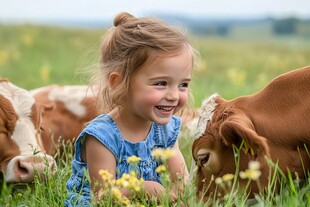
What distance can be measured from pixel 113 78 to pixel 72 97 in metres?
3.23

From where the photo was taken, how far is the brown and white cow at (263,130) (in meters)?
4.32

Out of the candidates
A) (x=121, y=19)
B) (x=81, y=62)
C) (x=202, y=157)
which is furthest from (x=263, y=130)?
(x=81, y=62)

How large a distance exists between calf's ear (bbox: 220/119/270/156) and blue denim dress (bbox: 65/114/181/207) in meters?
0.80

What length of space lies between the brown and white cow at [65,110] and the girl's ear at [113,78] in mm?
2562

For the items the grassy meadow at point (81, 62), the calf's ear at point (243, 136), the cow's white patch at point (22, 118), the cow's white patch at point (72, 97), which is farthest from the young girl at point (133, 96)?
the cow's white patch at point (72, 97)

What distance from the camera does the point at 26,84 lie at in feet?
42.1

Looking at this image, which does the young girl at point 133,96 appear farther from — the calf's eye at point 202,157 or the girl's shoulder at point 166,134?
the calf's eye at point 202,157

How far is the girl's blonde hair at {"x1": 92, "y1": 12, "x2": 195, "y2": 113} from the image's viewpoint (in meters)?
4.69

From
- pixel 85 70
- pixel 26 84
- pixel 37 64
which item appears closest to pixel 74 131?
pixel 85 70

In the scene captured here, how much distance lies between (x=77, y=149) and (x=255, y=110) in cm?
129

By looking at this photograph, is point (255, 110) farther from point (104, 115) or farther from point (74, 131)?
point (74, 131)

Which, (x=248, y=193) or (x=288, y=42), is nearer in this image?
(x=248, y=193)

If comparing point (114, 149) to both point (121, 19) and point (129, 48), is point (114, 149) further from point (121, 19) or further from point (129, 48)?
point (121, 19)

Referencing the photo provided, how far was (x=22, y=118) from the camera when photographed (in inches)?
238
